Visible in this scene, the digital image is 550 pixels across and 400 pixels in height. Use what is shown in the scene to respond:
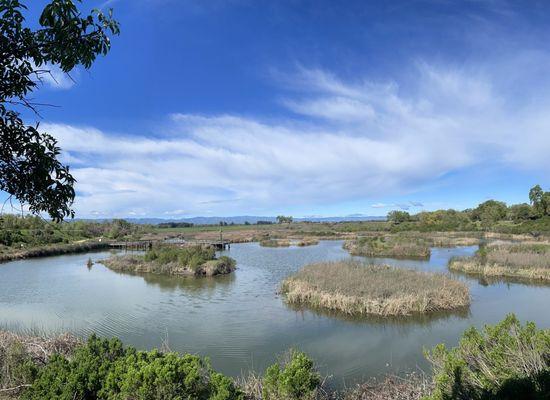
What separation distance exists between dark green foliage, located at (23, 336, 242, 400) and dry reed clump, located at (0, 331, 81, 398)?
1.35 feet

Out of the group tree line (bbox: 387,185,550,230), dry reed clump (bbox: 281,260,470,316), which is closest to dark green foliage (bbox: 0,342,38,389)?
dry reed clump (bbox: 281,260,470,316)

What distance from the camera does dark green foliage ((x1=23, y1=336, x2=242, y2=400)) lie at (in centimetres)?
670

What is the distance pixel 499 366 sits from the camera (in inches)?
294

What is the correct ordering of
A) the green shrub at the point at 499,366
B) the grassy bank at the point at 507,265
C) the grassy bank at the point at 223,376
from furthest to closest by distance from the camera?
the grassy bank at the point at 507,265 < the grassy bank at the point at 223,376 < the green shrub at the point at 499,366

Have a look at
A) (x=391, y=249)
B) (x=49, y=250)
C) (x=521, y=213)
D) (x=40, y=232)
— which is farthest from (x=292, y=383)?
(x=521, y=213)

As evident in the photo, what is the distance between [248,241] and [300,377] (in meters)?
75.3

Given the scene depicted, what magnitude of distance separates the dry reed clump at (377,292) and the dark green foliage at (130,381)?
45.6ft

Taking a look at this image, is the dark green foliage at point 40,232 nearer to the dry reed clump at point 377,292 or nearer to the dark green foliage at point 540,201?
the dry reed clump at point 377,292

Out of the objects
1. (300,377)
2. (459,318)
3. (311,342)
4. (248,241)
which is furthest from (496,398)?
(248,241)

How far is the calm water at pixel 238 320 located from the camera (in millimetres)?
14430

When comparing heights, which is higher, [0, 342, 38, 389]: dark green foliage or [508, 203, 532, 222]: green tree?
[508, 203, 532, 222]: green tree

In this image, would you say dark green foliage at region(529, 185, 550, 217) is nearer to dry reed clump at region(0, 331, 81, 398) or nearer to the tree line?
the tree line

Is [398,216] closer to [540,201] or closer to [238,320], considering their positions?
[540,201]

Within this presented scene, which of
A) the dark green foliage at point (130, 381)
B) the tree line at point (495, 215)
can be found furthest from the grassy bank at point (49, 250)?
the tree line at point (495, 215)
